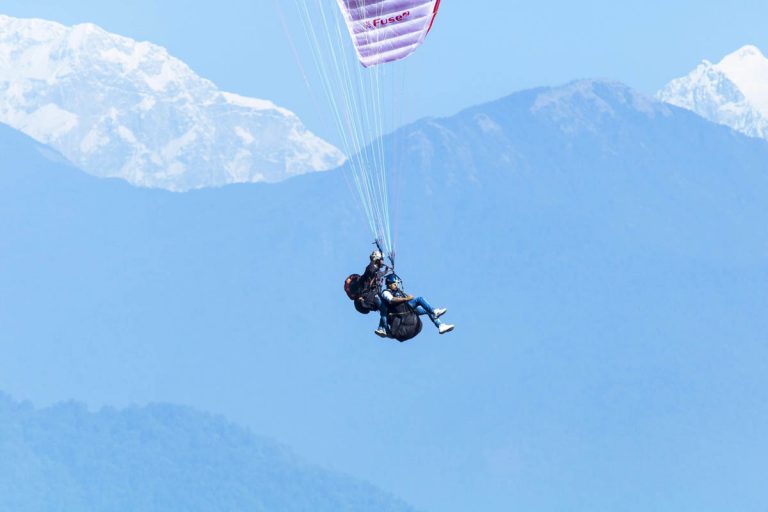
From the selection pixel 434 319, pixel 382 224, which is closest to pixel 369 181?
pixel 382 224

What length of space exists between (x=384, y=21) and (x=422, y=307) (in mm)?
8453

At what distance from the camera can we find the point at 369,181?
35.3 metres

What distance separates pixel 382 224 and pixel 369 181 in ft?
4.67

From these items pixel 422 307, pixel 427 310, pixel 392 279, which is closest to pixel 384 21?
pixel 392 279

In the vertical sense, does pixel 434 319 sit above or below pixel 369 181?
below

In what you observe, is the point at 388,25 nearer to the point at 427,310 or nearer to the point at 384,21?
the point at 384,21

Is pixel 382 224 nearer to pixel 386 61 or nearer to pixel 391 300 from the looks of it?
pixel 391 300

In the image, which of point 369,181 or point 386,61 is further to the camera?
point 386,61

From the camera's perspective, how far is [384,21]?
37.6m

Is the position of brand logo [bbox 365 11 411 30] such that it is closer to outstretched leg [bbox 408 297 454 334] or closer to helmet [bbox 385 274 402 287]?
helmet [bbox 385 274 402 287]

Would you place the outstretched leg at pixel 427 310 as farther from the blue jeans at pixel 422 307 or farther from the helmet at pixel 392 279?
the helmet at pixel 392 279

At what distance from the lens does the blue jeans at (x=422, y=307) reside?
3416 cm

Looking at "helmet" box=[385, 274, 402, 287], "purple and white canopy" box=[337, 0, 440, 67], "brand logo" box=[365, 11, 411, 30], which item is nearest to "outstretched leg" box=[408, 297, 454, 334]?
"helmet" box=[385, 274, 402, 287]

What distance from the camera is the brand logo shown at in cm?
3734
